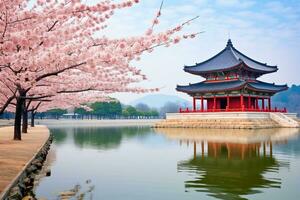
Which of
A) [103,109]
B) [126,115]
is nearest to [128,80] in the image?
[103,109]

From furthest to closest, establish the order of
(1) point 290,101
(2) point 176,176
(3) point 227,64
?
(1) point 290,101 < (3) point 227,64 < (2) point 176,176

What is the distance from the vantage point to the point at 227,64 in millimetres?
54844

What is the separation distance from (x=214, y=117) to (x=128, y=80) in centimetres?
3388

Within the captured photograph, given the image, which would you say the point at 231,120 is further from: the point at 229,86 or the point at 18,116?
the point at 18,116

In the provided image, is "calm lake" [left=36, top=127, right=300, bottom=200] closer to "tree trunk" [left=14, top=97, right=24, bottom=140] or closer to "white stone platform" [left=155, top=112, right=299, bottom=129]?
"tree trunk" [left=14, top=97, right=24, bottom=140]

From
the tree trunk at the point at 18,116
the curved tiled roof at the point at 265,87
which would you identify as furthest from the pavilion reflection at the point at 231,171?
the curved tiled roof at the point at 265,87

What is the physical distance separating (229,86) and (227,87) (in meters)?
0.35

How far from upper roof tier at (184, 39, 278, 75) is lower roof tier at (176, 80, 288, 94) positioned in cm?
209

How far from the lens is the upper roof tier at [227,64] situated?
53.4m

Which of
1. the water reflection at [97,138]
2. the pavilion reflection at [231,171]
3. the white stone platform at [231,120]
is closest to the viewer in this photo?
the pavilion reflection at [231,171]

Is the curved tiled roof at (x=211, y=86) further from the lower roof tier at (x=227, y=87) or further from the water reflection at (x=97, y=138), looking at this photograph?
the water reflection at (x=97, y=138)

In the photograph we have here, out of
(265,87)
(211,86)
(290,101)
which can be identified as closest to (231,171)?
(211,86)

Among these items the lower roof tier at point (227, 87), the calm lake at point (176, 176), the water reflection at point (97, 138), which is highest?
the lower roof tier at point (227, 87)

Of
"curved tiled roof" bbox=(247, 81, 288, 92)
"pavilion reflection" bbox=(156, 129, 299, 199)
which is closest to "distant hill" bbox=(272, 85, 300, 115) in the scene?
"curved tiled roof" bbox=(247, 81, 288, 92)
